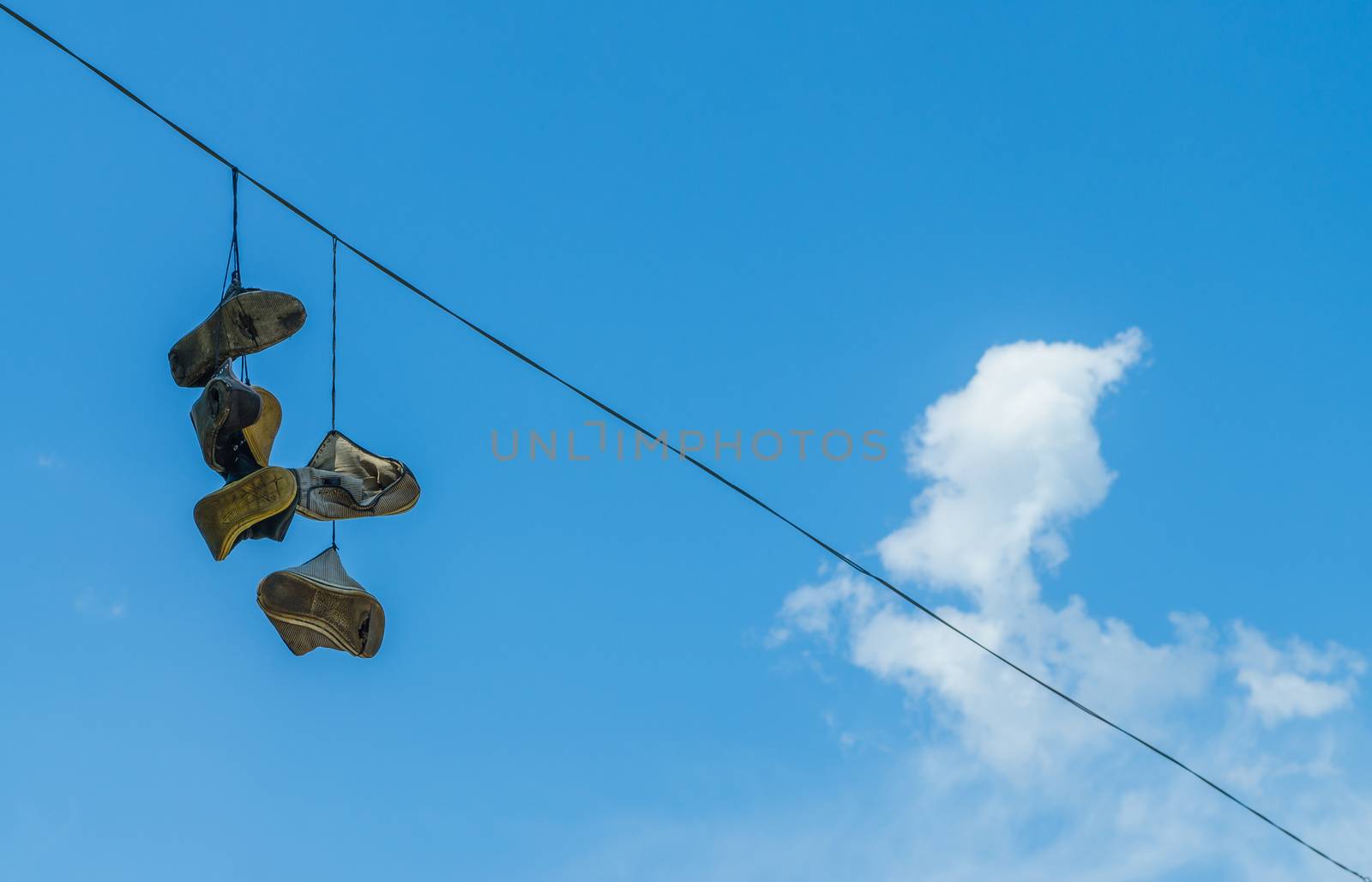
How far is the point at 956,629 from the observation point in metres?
5.00

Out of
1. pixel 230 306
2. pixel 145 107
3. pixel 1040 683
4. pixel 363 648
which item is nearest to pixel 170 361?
pixel 230 306

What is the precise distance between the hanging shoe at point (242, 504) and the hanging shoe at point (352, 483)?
246 millimetres

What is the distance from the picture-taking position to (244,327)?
514 centimetres

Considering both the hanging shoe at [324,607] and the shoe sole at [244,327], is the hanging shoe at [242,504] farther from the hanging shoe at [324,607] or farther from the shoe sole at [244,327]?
the shoe sole at [244,327]

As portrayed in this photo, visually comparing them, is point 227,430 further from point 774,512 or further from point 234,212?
point 774,512

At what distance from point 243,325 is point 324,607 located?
1094mm

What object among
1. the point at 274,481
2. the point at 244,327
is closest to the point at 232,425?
the point at 274,481

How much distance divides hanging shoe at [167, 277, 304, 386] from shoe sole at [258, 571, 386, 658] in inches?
33.4

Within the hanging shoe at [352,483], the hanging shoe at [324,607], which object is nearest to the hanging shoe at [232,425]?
the hanging shoe at [352,483]

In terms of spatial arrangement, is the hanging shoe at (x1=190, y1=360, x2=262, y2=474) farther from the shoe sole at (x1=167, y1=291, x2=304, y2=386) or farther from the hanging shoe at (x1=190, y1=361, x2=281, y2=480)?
the shoe sole at (x1=167, y1=291, x2=304, y2=386)

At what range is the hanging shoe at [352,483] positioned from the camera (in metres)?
5.20

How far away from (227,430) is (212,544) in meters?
0.41

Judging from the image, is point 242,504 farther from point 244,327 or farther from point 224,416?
point 244,327

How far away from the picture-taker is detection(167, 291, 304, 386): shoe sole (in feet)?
16.8
